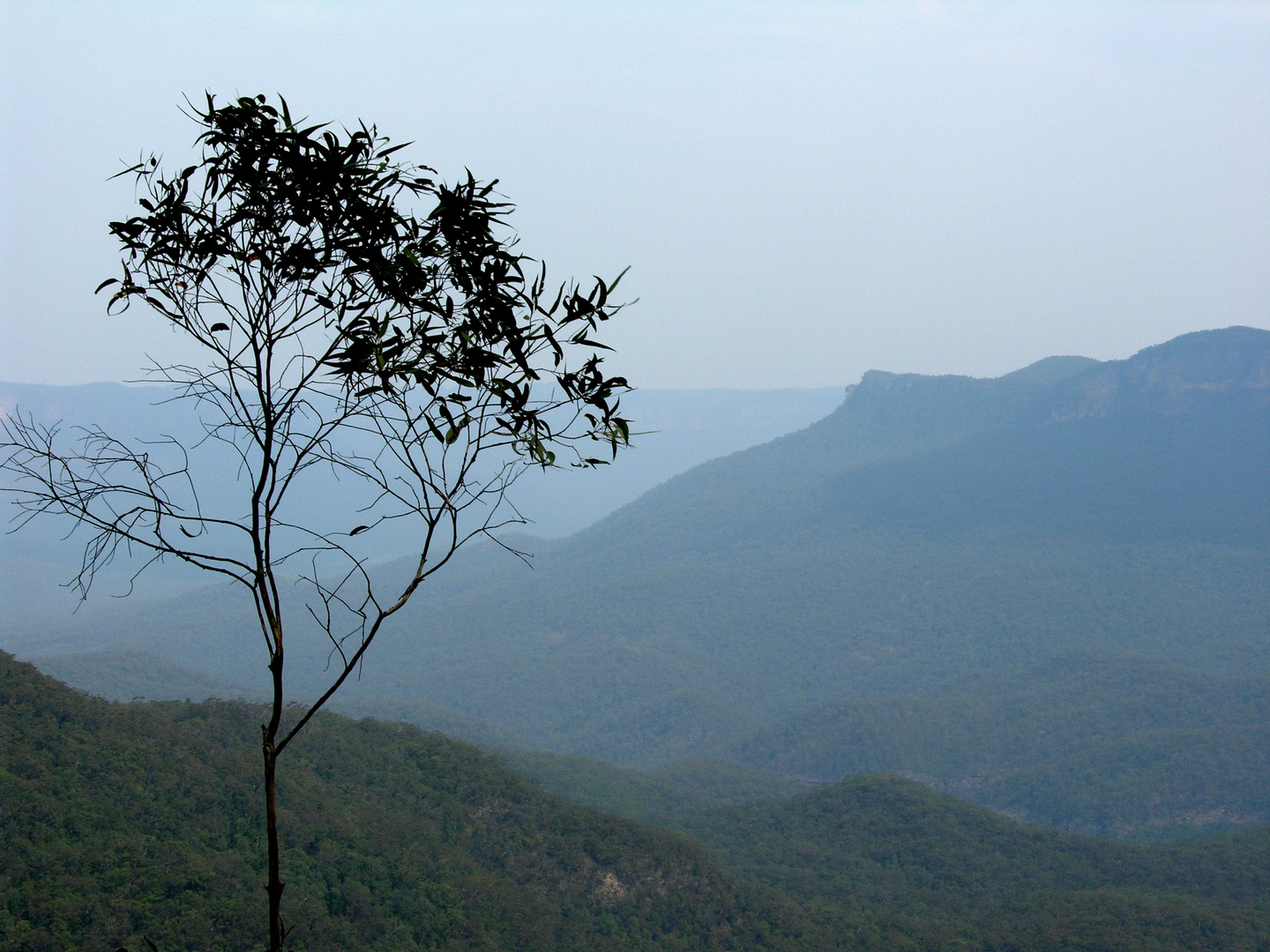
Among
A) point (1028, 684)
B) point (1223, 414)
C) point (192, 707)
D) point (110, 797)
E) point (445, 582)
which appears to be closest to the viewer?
point (110, 797)

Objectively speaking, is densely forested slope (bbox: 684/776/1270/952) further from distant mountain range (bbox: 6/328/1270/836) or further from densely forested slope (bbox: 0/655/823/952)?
distant mountain range (bbox: 6/328/1270/836)

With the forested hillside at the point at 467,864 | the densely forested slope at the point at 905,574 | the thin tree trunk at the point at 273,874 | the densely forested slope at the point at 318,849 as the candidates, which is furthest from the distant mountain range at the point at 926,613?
the thin tree trunk at the point at 273,874

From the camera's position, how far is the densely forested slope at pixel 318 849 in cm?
1884

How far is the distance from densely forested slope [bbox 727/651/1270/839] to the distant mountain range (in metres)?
0.27

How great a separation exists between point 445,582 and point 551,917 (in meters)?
114

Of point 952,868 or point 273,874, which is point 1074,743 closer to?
point 952,868

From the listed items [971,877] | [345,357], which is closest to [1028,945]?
[971,877]

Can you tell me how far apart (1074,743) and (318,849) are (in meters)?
68.1

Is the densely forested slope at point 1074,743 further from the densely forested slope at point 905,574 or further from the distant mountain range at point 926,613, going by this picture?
the densely forested slope at point 905,574

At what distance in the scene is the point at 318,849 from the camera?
2483cm

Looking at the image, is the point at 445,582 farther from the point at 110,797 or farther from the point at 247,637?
the point at 110,797

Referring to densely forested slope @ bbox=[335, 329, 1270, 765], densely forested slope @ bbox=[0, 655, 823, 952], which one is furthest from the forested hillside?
densely forested slope @ bbox=[335, 329, 1270, 765]

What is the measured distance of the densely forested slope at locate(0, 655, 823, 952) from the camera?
61.8 ft

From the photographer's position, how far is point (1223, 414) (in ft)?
396
